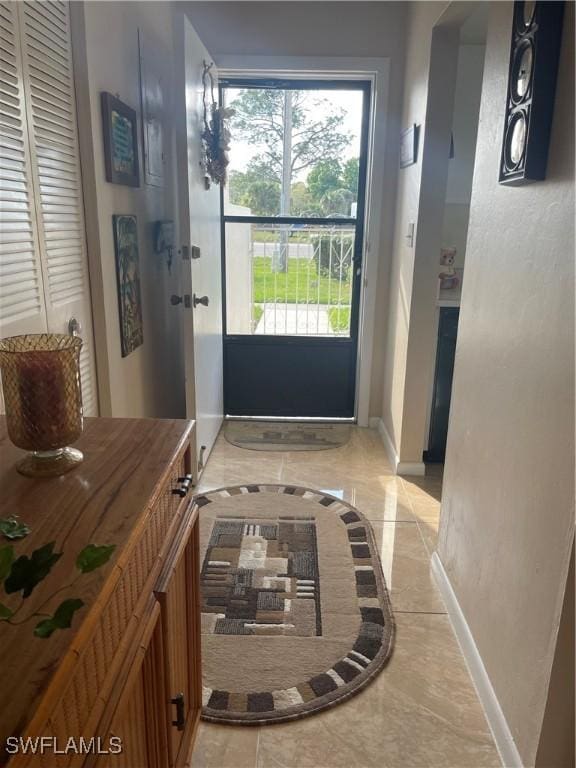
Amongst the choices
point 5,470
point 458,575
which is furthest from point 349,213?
point 5,470

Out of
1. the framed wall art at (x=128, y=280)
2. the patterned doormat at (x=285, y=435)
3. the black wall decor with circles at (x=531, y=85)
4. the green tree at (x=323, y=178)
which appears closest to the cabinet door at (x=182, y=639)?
the black wall decor with circles at (x=531, y=85)

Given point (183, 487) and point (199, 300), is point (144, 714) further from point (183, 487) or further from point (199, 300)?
point (199, 300)

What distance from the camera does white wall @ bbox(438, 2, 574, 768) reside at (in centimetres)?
119

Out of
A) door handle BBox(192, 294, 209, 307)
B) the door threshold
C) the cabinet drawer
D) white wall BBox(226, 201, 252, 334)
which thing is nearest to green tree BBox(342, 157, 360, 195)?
white wall BBox(226, 201, 252, 334)

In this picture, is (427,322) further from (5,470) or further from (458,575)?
(5,470)

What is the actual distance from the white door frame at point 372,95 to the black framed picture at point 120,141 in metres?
1.12

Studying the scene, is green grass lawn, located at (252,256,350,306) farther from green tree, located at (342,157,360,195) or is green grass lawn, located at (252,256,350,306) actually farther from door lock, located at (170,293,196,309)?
door lock, located at (170,293,196,309)

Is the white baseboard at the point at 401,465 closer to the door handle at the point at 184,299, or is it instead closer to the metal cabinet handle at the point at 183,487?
the door handle at the point at 184,299

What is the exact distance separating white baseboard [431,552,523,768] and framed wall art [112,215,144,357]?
61.0 inches

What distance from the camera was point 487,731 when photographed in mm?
1478

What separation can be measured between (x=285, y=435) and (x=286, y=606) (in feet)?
5.39

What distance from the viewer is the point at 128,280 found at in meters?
2.31

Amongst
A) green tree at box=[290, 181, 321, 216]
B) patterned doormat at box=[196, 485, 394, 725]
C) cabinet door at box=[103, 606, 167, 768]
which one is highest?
green tree at box=[290, 181, 321, 216]

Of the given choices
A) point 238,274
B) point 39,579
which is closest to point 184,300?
point 238,274
